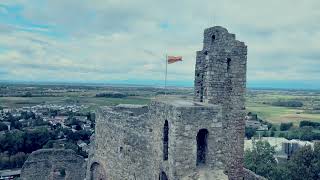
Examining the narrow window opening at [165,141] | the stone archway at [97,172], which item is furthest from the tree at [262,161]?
the narrow window opening at [165,141]

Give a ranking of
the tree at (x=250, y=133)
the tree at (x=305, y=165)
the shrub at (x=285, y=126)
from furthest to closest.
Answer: the shrub at (x=285, y=126), the tree at (x=250, y=133), the tree at (x=305, y=165)

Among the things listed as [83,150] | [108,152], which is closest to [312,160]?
[108,152]

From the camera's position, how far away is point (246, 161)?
37.3 m

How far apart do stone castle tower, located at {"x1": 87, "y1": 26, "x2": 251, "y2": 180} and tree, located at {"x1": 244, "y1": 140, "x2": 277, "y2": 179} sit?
1732 cm

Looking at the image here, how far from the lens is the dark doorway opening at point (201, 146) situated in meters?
16.0

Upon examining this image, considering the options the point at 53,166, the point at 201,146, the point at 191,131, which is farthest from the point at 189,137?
the point at 53,166

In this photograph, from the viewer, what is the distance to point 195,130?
1519cm

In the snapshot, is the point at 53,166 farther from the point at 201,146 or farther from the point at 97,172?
the point at 201,146

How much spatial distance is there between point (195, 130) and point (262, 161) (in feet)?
79.2

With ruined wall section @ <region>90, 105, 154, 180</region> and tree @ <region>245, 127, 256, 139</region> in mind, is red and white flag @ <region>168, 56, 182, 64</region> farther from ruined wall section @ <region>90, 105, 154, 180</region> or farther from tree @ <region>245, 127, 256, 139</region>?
tree @ <region>245, 127, 256, 139</region>

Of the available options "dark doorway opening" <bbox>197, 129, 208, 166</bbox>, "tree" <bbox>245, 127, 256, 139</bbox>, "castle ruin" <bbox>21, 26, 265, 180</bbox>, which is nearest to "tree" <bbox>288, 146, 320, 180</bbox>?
"castle ruin" <bbox>21, 26, 265, 180</bbox>

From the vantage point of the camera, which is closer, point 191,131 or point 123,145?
point 191,131

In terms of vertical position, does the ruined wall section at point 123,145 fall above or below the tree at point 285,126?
above

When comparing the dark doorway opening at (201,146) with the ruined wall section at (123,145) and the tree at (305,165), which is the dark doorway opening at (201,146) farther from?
the tree at (305,165)
